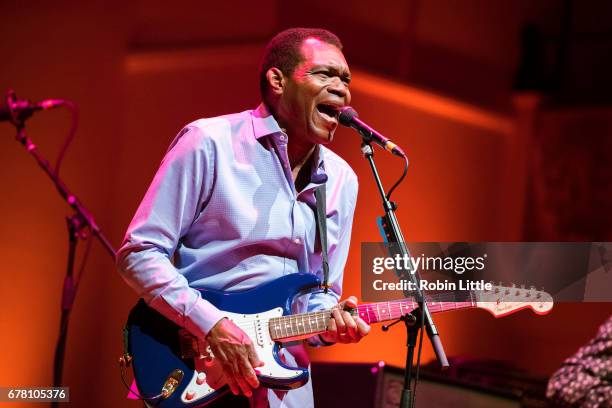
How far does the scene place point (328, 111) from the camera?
9.35 ft

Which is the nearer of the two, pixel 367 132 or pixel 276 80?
pixel 367 132

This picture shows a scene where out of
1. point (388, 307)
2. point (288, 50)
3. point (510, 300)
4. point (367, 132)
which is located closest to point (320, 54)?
point (288, 50)

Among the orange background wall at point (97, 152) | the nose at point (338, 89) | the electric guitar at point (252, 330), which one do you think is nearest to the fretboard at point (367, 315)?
the electric guitar at point (252, 330)

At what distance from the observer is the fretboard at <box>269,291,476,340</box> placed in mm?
2615

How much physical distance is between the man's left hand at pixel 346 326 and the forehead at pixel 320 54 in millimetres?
830

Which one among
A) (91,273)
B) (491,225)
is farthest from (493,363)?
(91,273)

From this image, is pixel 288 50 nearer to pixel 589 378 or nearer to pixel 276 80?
pixel 276 80

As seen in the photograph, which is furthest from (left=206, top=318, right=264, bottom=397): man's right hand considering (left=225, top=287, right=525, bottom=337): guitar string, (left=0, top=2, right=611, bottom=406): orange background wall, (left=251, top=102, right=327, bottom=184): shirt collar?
(left=0, top=2, right=611, bottom=406): orange background wall

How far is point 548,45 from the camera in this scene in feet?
24.7

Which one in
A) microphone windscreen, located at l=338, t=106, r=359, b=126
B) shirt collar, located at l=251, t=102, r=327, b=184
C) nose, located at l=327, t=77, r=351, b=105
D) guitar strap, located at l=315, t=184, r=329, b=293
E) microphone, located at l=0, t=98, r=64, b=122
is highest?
nose, located at l=327, t=77, r=351, b=105

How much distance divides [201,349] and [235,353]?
0.17 metres

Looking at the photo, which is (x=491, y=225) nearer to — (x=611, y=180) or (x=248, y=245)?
(x=611, y=180)

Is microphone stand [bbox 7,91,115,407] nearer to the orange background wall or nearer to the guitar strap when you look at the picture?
the orange background wall

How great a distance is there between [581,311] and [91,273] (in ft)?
12.6
